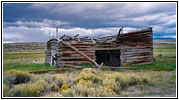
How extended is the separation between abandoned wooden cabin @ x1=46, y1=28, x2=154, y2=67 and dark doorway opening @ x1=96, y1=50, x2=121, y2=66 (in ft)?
2.51

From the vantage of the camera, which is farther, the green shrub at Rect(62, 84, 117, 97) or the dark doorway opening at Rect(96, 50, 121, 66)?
the dark doorway opening at Rect(96, 50, 121, 66)

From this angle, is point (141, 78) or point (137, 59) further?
point (137, 59)

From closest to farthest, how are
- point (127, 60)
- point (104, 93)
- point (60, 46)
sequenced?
1. point (104, 93)
2. point (60, 46)
3. point (127, 60)

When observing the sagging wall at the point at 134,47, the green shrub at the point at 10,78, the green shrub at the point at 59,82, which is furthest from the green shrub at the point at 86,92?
the sagging wall at the point at 134,47

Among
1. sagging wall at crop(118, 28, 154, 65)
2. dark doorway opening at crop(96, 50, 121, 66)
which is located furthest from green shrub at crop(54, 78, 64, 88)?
dark doorway opening at crop(96, 50, 121, 66)

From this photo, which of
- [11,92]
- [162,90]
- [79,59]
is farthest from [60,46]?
[162,90]

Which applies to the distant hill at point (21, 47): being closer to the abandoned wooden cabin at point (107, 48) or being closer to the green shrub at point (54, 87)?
the abandoned wooden cabin at point (107, 48)

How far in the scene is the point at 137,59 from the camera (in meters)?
16.0

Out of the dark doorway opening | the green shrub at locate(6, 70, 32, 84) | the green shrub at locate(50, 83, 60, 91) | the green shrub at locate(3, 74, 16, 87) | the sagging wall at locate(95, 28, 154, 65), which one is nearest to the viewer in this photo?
the green shrub at locate(50, 83, 60, 91)

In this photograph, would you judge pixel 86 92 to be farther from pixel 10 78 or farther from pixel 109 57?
pixel 109 57

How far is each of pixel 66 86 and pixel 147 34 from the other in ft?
34.4

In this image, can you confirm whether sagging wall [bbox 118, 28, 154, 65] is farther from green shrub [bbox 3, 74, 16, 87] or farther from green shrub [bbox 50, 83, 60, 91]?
green shrub [bbox 3, 74, 16, 87]

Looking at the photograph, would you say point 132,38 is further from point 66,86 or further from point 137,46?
point 66,86

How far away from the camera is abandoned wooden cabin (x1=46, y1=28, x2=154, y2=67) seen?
47.4 ft
